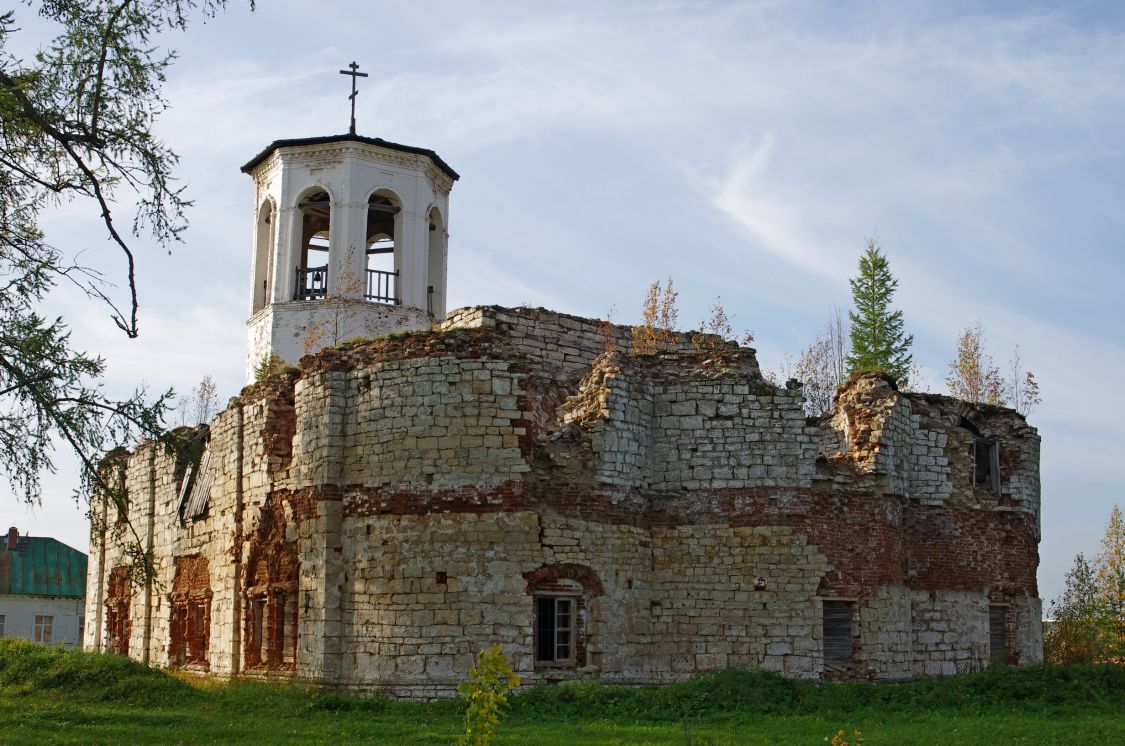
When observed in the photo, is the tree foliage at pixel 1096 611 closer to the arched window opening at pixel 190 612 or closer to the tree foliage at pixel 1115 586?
the tree foliage at pixel 1115 586

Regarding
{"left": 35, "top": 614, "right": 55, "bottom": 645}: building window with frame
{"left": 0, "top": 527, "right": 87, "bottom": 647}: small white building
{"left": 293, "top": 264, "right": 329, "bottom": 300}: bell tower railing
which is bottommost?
{"left": 35, "top": 614, "right": 55, "bottom": 645}: building window with frame

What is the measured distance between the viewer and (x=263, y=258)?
30.1 meters

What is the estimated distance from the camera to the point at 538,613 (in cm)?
1588

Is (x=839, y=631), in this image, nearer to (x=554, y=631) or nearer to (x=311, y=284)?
(x=554, y=631)

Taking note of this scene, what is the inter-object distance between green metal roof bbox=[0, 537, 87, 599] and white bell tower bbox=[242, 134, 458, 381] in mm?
19826

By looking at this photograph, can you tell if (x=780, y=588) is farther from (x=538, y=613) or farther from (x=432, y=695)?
(x=432, y=695)

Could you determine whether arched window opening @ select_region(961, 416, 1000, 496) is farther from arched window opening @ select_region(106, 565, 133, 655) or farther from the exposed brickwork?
arched window opening @ select_region(106, 565, 133, 655)

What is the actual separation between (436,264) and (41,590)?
23513 mm

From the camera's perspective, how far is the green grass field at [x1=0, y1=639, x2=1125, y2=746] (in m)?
12.9

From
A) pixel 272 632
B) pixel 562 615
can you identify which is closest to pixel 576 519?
pixel 562 615

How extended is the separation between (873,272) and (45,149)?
2780 cm

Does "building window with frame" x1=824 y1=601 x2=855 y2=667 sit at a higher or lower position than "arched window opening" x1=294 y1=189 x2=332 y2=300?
lower

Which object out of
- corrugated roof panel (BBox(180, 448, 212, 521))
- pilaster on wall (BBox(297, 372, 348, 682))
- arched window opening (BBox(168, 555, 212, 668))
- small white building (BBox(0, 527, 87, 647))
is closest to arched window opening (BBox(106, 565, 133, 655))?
arched window opening (BBox(168, 555, 212, 668))

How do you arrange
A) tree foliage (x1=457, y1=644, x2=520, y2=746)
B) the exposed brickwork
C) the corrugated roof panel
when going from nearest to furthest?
tree foliage (x1=457, y1=644, x2=520, y2=746)
the exposed brickwork
the corrugated roof panel
